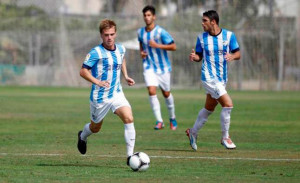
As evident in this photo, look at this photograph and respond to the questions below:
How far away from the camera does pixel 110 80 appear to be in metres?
11.5

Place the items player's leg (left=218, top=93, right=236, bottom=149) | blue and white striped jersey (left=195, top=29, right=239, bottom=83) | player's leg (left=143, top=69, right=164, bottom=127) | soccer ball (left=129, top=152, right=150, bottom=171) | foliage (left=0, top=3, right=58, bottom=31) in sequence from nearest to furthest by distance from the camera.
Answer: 1. soccer ball (left=129, top=152, right=150, bottom=171)
2. player's leg (left=218, top=93, right=236, bottom=149)
3. blue and white striped jersey (left=195, top=29, right=239, bottom=83)
4. player's leg (left=143, top=69, right=164, bottom=127)
5. foliage (left=0, top=3, right=58, bottom=31)

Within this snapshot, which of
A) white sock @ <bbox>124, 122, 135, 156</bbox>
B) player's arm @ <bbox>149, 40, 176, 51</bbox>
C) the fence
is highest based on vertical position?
player's arm @ <bbox>149, 40, 176, 51</bbox>

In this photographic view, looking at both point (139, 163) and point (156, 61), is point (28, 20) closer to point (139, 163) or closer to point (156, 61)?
point (156, 61)

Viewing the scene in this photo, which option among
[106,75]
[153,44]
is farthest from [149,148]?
[153,44]

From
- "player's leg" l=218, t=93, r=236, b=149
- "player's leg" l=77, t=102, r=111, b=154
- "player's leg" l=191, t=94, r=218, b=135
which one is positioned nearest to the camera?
"player's leg" l=77, t=102, r=111, b=154

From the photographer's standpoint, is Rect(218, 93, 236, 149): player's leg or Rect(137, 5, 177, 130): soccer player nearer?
Rect(218, 93, 236, 149): player's leg

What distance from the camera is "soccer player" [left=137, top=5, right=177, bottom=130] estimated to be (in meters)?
18.2

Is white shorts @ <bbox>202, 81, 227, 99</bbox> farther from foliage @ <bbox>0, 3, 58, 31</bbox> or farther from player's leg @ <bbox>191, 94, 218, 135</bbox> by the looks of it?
foliage @ <bbox>0, 3, 58, 31</bbox>

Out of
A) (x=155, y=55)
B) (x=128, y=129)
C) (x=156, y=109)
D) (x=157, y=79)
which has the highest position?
(x=128, y=129)

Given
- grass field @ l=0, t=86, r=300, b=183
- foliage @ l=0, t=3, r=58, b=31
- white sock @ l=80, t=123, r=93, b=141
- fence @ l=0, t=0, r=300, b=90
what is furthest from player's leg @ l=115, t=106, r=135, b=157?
foliage @ l=0, t=3, r=58, b=31

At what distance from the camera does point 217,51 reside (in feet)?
45.6

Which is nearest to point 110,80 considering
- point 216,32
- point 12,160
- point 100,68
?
point 100,68

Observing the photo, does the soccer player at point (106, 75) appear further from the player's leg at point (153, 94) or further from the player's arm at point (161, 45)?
the player's leg at point (153, 94)

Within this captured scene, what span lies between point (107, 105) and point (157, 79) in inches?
288
